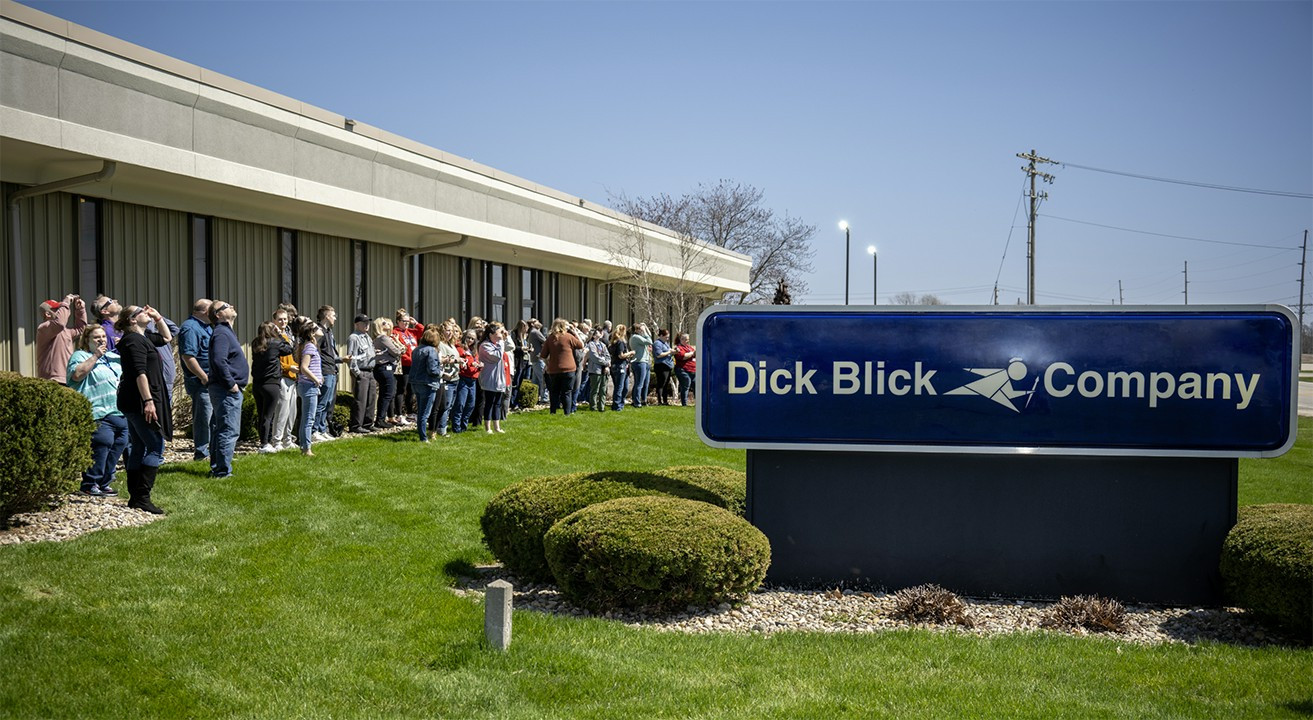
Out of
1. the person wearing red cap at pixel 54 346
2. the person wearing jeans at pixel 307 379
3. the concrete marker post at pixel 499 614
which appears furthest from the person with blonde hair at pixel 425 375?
the concrete marker post at pixel 499 614

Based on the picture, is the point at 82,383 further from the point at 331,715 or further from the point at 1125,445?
the point at 1125,445

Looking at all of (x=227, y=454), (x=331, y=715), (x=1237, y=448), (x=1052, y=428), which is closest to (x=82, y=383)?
(x=227, y=454)

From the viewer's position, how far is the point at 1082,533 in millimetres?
7617

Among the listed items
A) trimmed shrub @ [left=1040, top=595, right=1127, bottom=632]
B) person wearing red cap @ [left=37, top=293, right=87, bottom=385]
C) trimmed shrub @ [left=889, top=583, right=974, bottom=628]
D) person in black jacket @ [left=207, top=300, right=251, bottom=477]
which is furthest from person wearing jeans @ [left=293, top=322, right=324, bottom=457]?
trimmed shrub @ [left=1040, top=595, right=1127, bottom=632]

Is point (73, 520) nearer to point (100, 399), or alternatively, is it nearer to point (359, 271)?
point (100, 399)

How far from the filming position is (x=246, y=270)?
1695 centimetres

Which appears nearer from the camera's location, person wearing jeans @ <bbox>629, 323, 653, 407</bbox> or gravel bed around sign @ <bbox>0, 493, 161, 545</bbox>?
gravel bed around sign @ <bbox>0, 493, 161, 545</bbox>

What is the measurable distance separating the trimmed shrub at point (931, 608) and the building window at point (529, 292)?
2027 cm

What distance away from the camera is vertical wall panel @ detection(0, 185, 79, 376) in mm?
12898

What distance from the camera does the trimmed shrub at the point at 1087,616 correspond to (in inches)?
267

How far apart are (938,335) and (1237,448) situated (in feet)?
7.45

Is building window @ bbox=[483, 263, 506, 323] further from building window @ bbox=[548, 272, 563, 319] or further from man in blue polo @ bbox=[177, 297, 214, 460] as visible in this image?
man in blue polo @ bbox=[177, 297, 214, 460]

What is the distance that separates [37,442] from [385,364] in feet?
24.9

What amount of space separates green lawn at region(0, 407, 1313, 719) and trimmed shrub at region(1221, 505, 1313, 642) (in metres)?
0.32
